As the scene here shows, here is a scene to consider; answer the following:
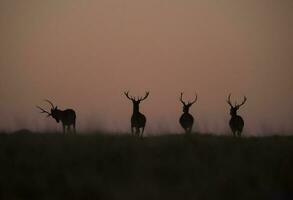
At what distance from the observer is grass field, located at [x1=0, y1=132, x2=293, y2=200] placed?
38.2ft

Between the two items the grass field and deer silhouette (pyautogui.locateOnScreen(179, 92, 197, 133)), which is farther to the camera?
deer silhouette (pyautogui.locateOnScreen(179, 92, 197, 133))

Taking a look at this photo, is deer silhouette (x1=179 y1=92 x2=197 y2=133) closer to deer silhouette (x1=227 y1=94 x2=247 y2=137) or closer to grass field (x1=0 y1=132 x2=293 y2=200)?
deer silhouette (x1=227 y1=94 x2=247 y2=137)

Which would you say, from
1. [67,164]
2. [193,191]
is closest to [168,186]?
[193,191]

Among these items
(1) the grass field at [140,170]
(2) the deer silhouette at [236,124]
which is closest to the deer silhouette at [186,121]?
(2) the deer silhouette at [236,124]

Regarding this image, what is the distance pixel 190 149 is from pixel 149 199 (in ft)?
19.2

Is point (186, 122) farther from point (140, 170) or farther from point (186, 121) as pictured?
point (140, 170)

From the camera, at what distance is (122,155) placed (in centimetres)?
1517

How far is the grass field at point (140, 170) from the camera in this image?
11.6m

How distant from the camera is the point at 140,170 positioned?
13.6 m

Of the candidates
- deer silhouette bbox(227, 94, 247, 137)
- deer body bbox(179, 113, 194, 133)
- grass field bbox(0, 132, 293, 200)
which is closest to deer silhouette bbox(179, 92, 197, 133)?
deer body bbox(179, 113, 194, 133)

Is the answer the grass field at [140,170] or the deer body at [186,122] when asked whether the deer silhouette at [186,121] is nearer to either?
the deer body at [186,122]

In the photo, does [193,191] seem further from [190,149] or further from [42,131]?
[42,131]

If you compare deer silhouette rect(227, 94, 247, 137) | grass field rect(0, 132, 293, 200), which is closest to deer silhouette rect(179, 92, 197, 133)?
deer silhouette rect(227, 94, 247, 137)

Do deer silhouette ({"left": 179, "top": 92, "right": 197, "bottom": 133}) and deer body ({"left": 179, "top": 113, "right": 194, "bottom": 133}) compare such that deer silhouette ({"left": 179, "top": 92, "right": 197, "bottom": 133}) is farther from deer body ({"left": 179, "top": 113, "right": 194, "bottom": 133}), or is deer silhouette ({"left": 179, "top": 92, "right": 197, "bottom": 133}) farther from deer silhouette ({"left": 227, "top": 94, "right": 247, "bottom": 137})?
deer silhouette ({"left": 227, "top": 94, "right": 247, "bottom": 137})
